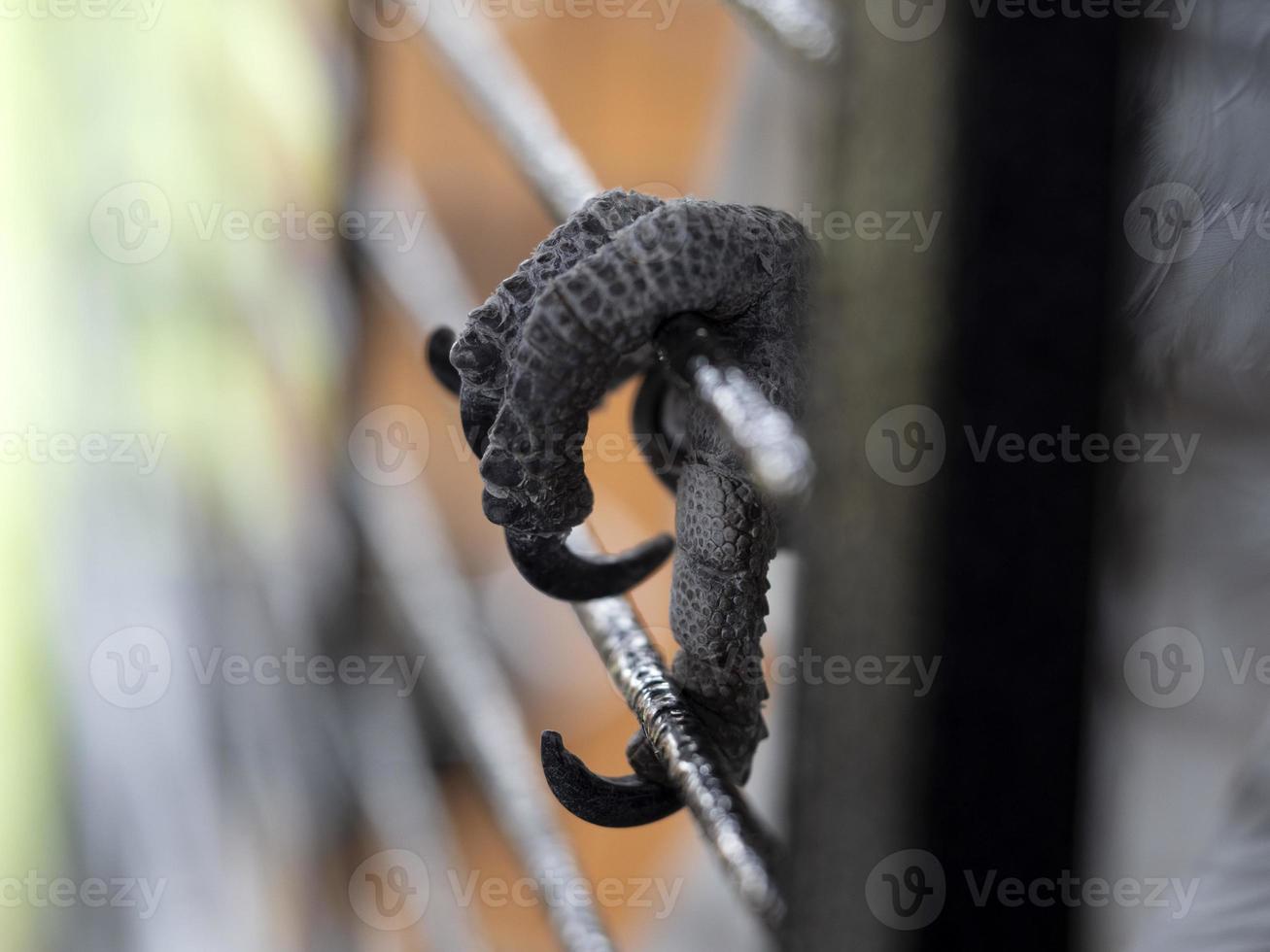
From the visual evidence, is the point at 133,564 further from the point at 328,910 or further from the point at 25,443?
the point at 328,910

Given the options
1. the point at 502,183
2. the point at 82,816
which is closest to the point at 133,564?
the point at 82,816

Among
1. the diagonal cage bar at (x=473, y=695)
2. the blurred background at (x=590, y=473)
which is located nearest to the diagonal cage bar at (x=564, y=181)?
the blurred background at (x=590, y=473)

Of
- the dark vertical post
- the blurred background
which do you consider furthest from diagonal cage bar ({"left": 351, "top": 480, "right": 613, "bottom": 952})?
the dark vertical post

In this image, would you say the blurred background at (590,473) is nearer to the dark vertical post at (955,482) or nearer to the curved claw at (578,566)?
the dark vertical post at (955,482)

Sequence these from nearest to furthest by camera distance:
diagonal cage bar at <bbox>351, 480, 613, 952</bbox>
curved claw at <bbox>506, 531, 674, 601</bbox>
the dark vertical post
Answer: the dark vertical post < curved claw at <bbox>506, 531, 674, 601</bbox> < diagonal cage bar at <bbox>351, 480, 613, 952</bbox>

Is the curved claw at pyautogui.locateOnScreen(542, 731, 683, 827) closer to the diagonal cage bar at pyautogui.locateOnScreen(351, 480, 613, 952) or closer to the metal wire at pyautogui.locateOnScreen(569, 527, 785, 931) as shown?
the metal wire at pyautogui.locateOnScreen(569, 527, 785, 931)

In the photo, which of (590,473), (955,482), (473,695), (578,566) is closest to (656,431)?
(578,566)
